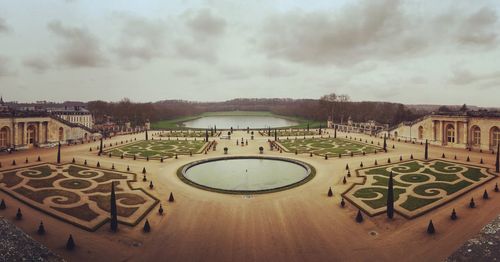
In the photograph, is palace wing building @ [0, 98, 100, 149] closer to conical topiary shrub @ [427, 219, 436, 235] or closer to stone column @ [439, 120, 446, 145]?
conical topiary shrub @ [427, 219, 436, 235]

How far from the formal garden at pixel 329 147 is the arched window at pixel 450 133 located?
1328cm

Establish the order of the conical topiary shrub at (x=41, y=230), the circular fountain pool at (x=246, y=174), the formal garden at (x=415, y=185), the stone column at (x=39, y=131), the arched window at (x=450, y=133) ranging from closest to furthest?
the conical topiary shrub at (x=41, y=230) → the formal garden at (x=415, y=185) → the circular fountain pool at (x=246, y=174) → the arched window at (x=450, y=133) → the stone column at (x=39, y=131)

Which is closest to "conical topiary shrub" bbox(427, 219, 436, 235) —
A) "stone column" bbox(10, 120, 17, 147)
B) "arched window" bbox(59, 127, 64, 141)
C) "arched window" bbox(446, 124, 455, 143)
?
"arched window" bbox(446, 124, 455, 143)

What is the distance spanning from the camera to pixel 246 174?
1683 inches

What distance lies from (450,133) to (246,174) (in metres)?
42.0

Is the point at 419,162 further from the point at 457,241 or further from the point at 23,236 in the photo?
the point at 23,236

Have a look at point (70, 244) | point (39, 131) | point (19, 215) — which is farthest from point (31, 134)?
point (70, 244)

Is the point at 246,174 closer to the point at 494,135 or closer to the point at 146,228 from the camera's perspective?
the point at 146,228

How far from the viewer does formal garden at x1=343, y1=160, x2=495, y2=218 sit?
2850cm

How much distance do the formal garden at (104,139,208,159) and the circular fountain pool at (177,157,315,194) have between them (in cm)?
821

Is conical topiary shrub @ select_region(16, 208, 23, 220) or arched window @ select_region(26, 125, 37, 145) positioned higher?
arched window @ select_region(26, 125, 37, 145)

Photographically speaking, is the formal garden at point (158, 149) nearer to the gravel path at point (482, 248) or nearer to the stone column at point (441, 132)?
the gravel path at point (482, 248)

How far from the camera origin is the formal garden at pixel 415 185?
28.5 m

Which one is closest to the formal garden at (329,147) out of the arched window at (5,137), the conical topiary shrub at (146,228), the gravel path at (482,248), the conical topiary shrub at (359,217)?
the conical topiary shrub at (359,217)
